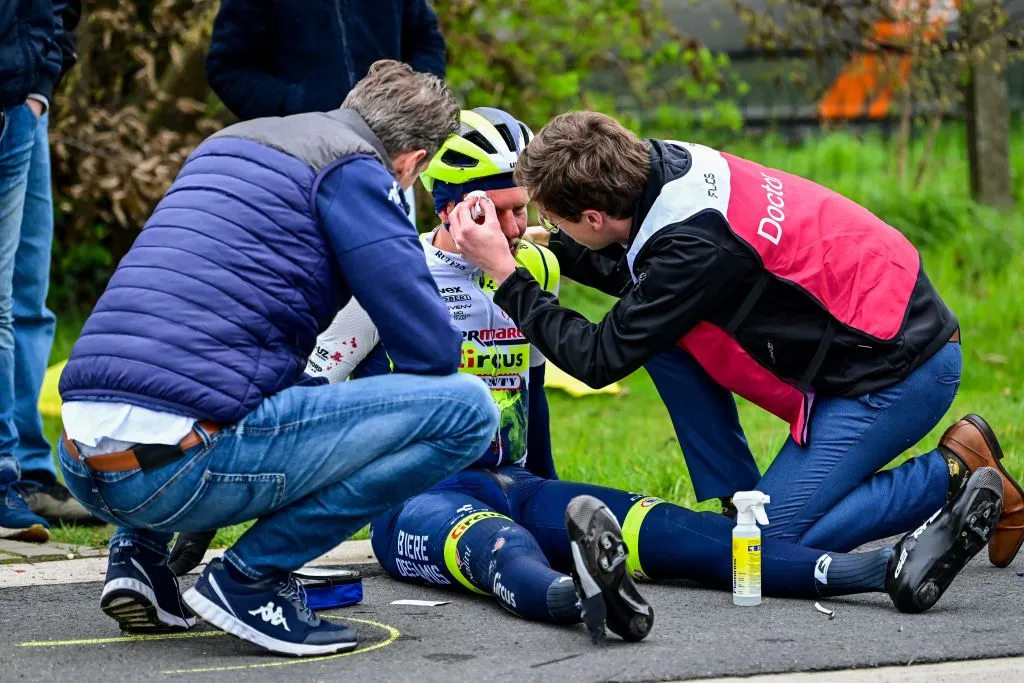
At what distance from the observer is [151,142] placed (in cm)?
895

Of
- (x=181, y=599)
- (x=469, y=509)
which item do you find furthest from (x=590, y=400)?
(x=181, y=599)

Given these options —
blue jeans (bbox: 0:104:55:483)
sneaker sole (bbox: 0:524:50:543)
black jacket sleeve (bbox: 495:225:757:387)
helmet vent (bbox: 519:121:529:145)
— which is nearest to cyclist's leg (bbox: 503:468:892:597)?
black jacket sleeve (bbox: 495:225:757:387)

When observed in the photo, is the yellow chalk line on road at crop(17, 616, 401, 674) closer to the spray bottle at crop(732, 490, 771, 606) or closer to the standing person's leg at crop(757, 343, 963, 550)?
the spray bottle at crop(732, 490, 771, 606)

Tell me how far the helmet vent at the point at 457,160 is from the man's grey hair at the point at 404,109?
79 cm

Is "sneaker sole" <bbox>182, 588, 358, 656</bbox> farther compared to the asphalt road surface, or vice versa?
"sneaker sole" <bbox>182, 588, 358, 656</bbox>

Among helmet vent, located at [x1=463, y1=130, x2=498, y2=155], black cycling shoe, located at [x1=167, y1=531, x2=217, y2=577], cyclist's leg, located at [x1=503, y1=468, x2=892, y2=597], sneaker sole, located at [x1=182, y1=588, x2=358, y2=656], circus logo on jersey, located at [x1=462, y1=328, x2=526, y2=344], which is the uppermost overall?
helmet vent, located at [x1=463, y1=130, x2=498, y2=155]

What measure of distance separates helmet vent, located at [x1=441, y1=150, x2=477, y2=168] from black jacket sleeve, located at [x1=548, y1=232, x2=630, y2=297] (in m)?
0.43

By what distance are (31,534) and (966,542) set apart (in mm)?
2962

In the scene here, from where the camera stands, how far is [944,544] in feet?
12.1

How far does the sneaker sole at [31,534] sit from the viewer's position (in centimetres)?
490

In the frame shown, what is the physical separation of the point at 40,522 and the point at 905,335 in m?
2.85

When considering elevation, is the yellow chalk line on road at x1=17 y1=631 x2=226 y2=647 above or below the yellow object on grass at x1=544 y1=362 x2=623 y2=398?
above

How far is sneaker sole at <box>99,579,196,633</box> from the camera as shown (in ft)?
11.8

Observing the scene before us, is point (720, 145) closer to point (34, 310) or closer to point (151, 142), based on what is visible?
point (151, 142)
